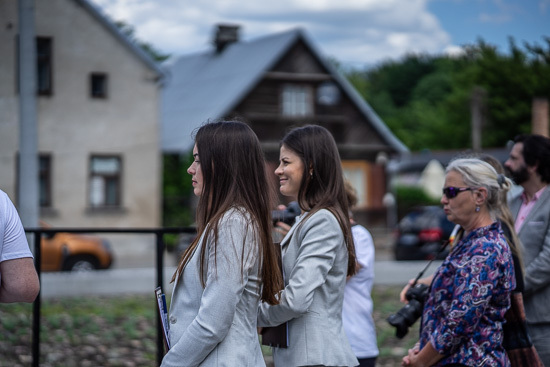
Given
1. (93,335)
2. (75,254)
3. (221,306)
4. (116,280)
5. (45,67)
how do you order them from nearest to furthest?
1. (221,306)
2. (93,335)
3. (116,280)
4. (75,254)
5. (45,67)

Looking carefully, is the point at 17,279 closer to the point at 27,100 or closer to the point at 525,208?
the point at 525,208

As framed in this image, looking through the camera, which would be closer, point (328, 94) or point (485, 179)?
point (485, 179)

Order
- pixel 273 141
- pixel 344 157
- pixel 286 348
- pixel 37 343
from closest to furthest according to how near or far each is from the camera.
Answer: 1. pixel 286 348
2. pixel 37 343
3. pixel 273 141
4. pixel 344 157

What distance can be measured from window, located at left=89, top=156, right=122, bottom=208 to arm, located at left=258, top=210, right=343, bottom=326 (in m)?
22.8

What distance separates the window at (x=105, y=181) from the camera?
25.4 meters

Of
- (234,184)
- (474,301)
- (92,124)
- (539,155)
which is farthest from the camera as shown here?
(92,124)

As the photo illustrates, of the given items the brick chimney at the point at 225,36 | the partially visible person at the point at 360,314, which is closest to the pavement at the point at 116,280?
the partially visible person at the point at 360,314

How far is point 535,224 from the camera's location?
399 centimetres

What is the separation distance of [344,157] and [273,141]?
407 cm

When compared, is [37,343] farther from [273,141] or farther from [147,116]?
[273,141]

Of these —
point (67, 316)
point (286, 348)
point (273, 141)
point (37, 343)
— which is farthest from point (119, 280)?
point (273, 141)

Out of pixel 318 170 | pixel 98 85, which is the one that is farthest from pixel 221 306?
pixel 98 85

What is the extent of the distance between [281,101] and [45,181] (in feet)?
35.4

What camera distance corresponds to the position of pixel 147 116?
84.6ft
